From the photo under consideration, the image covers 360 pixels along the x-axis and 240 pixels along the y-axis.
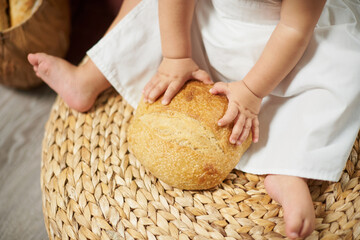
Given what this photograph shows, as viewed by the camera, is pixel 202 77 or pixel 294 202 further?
pixel 202 77

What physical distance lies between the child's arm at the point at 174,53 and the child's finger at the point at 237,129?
0.12m

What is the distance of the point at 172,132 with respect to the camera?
700 millimetres

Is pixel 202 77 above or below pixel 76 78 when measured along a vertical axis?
below

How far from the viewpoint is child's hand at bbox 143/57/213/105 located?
2.45 ft

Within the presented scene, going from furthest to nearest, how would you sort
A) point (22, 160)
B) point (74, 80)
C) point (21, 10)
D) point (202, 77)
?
1. point (22, 160)
2. point (21, 10)
3. point (74, 80)
4. point (202, 77)

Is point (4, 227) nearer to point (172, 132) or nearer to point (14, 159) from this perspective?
point (14, 159)

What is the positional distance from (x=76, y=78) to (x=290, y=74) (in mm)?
551

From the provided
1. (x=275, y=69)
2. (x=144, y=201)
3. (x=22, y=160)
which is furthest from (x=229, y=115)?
(x=22, y=160)

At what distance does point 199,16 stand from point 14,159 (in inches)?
33.6

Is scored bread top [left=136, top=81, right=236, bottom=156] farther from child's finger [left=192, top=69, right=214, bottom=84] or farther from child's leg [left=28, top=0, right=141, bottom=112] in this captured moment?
child's leg [left=28, top=0, right=141, bottom=112]

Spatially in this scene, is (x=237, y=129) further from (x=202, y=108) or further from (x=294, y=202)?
(x=294, y=202)

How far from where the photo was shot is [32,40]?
1.10 m

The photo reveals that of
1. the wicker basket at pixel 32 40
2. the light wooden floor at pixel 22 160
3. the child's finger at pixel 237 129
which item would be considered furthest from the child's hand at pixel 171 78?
the light wooden floor at pixel 22 160

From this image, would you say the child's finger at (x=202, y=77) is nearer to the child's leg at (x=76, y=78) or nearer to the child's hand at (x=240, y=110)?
the child's hand at (x=240, y=110)
